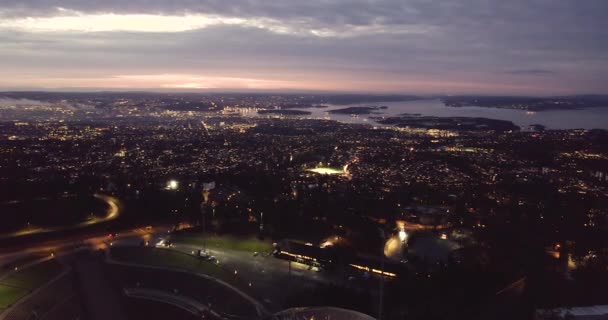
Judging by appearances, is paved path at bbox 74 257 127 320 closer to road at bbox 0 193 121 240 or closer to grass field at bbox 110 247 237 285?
grass field at bbox 110 247 237 285

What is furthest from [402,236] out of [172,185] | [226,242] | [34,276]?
[172,185]

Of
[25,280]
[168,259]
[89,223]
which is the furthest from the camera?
[89,223]

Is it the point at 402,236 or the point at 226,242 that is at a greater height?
the point at 402,236

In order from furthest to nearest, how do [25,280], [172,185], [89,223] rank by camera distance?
1. [172,185]
2. [89,223]
3. [25,280]

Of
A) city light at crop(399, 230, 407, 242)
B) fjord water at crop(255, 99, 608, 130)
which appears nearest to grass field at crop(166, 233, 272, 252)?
city light at crop(399, 230, 407, 242)

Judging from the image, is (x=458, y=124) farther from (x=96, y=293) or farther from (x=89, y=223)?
(x=96, y=293)

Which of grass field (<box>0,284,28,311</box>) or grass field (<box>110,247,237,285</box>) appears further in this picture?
grass field (<box>110,247,237,285</box>)

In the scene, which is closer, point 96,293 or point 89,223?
point 96,293
